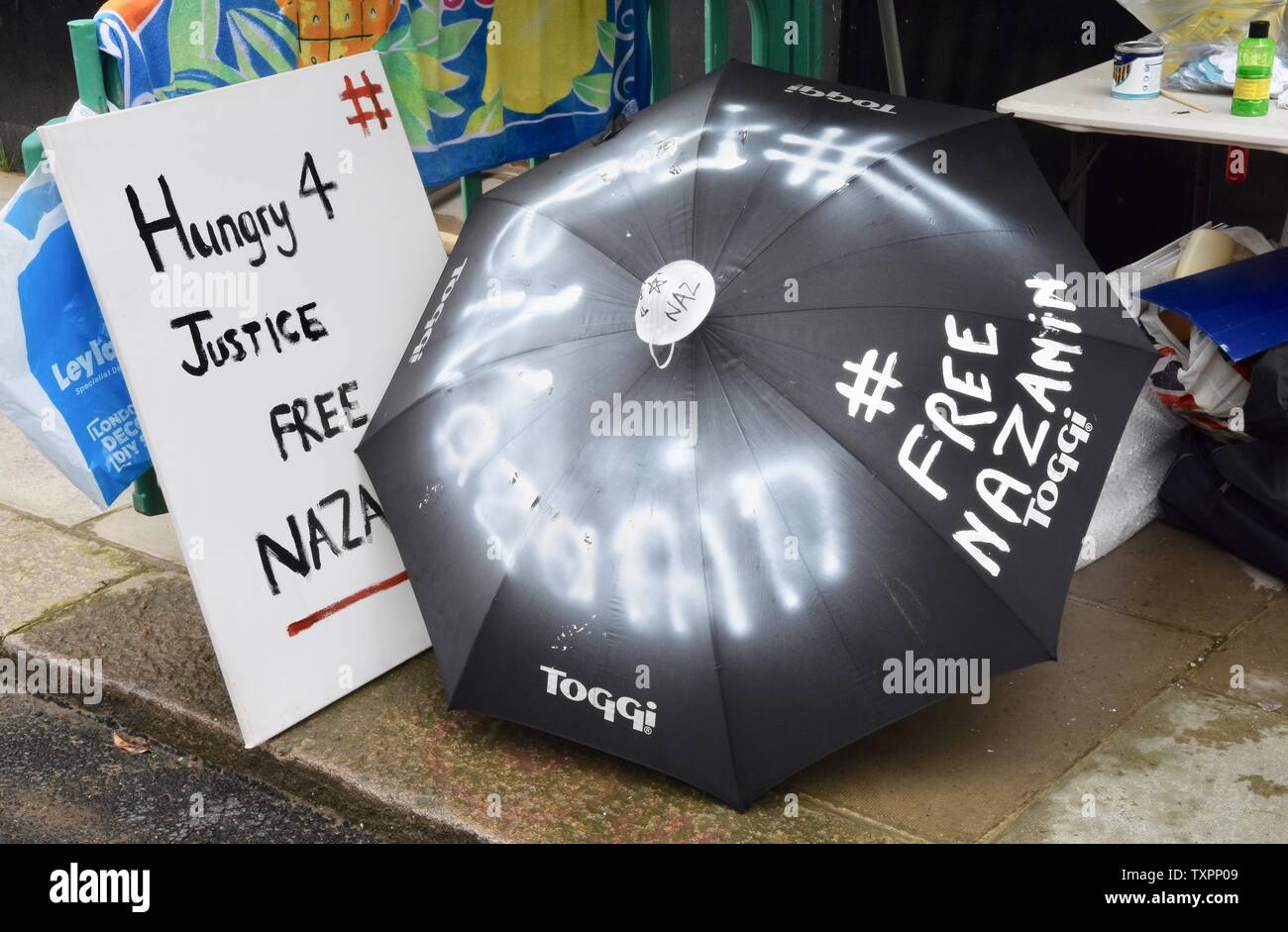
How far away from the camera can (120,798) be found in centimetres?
360

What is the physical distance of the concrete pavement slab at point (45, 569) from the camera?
4262 millimetres

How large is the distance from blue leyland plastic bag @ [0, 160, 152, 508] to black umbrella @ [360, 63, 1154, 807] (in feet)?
2.40

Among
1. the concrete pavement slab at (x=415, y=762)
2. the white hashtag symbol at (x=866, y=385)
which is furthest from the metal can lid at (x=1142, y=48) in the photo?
the concrete pavement slab at (x=415, y=762)

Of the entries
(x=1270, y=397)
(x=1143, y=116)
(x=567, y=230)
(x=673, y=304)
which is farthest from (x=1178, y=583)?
(x=567, y=230)

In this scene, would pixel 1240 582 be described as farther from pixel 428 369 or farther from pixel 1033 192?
pixel 428 369

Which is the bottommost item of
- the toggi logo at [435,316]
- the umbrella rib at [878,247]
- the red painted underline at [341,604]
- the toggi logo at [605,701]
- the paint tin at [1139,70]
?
→ the red painted underline at [341,604]

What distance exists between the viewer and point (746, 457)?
2914mm

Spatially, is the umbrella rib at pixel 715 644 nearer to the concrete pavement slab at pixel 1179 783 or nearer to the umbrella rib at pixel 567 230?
the umbrella rib at pixel 567 230

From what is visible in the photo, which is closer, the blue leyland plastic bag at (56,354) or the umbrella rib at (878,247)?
the umbrella rib at (878,247)

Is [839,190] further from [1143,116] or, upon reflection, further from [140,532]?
[140,532]

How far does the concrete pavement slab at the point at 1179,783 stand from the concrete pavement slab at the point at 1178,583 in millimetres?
378

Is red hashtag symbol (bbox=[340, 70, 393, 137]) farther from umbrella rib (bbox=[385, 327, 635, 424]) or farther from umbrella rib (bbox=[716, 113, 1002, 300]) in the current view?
umbrella rib (bbox=[716, 113, 1002, 300])

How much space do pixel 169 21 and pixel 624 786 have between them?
2175mm
